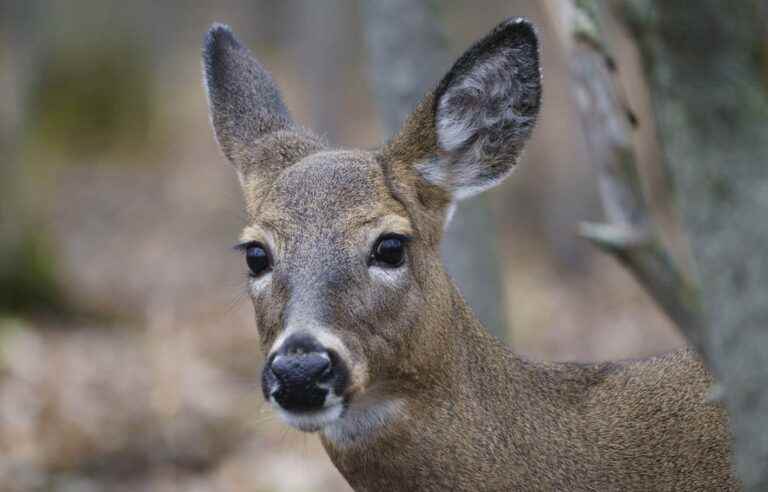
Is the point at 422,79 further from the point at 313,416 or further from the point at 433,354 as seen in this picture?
the point at 313,416

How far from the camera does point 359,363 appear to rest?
500 cm

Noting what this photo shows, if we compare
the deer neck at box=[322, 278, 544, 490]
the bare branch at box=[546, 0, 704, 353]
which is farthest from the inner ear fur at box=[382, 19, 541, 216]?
the bare branch at box=[546, 0, 704, 353]

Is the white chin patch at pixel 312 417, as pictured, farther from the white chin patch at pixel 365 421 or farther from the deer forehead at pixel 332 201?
the deer forehead at pixel 332 201

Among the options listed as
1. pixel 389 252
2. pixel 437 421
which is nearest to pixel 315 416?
pixel 437 421

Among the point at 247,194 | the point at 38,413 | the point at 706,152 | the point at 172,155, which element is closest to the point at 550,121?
the point at 172,155

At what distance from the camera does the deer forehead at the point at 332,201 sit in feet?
17.6

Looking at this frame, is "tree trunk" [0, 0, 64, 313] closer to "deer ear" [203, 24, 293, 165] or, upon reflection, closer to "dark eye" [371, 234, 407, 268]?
"deer ear" [203, 24, 293, 165]

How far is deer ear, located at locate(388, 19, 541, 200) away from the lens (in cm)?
569

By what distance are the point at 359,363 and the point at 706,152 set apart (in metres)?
2.07

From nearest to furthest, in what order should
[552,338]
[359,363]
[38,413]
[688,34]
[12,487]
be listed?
1. [688,34]
2. [359,363]
3. [12,487]
4. [38,413]
5. [552,338]

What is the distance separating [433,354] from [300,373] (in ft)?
2.60

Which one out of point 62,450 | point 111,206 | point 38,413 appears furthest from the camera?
point 111,206

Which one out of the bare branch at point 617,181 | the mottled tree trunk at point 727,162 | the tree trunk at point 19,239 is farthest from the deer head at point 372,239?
the tree trunk at point 19,239

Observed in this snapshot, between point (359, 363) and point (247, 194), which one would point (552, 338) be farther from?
point (359, 363)
